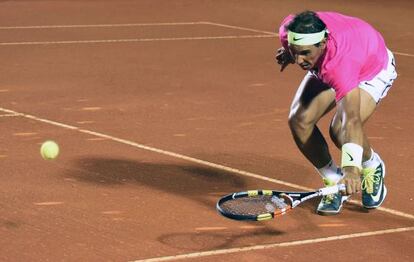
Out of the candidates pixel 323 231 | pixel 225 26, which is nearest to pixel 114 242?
pixel 323 231

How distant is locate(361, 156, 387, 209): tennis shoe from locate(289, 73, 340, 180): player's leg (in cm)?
23

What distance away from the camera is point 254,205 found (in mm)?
7605

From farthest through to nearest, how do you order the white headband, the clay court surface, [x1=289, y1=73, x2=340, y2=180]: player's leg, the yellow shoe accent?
[x1=289, y1=73, x2=340, y2=180]: player's leg → the yellow shoe accent → the clay court surface → the white headband

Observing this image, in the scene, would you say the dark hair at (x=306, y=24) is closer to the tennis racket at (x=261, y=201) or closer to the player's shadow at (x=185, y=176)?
the tennis racket at (x=261, y=201)

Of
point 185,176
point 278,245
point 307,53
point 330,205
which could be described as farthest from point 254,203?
point 185,176

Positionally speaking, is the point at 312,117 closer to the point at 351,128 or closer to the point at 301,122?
the point at 301,122

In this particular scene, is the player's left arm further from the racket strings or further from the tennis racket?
the racket strings

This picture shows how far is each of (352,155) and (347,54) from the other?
0.71 m

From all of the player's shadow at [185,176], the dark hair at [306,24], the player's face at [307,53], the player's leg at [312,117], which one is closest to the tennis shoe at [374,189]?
the player's leg at [312,117]

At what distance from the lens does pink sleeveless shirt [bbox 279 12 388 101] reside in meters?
7.37

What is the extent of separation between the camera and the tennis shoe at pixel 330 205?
26.9ft

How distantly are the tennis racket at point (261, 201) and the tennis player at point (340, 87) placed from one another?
0.24m

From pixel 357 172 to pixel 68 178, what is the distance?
292 centimetres

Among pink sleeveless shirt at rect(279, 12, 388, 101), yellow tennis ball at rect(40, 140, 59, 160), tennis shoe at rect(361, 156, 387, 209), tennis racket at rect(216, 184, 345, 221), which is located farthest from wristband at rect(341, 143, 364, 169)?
yellow tennis ball at rect(40, 140, 59, 160)
